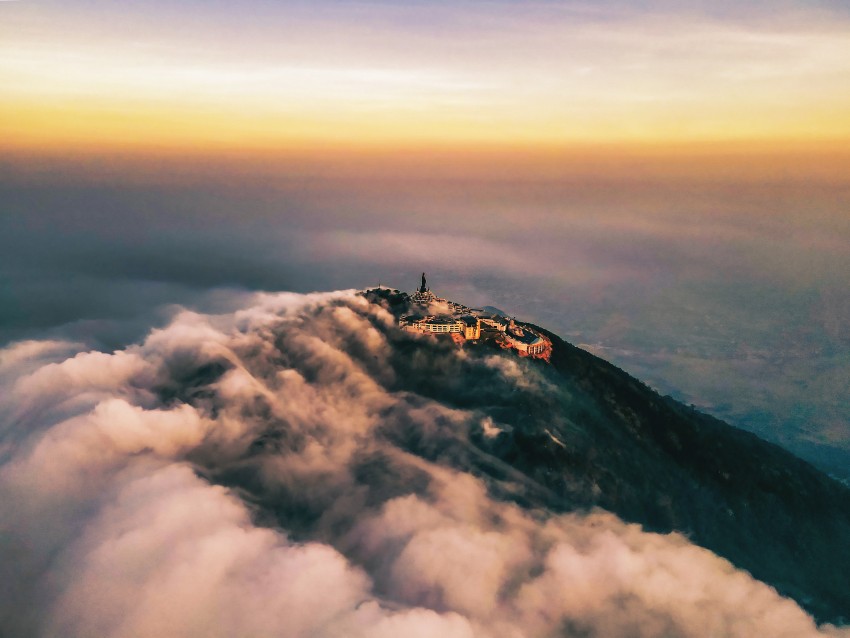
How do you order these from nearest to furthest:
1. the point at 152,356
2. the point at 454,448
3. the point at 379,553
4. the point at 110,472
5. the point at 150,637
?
1. the point at 150,637
2. the point at 379,553
3. the point at 110,472
4. the point at 454,448
5. the point at 152,356

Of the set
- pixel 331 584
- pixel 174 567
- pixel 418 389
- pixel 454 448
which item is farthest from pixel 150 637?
pixel 418 389

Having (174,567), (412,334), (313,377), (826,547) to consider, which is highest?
(412,334)

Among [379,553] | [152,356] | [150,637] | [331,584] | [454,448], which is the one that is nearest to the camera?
[150,637]

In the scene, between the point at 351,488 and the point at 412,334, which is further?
the point at 412,334

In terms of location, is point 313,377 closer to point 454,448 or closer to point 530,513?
point 454,448

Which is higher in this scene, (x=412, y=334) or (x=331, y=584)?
(x=412, y=334)

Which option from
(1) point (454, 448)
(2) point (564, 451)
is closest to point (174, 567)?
(1) point (454, 448)

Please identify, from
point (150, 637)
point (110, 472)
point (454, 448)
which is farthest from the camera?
point (454, 448)

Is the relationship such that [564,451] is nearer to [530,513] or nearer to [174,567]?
[530,513]

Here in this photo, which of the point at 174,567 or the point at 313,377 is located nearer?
the point at 174,567
